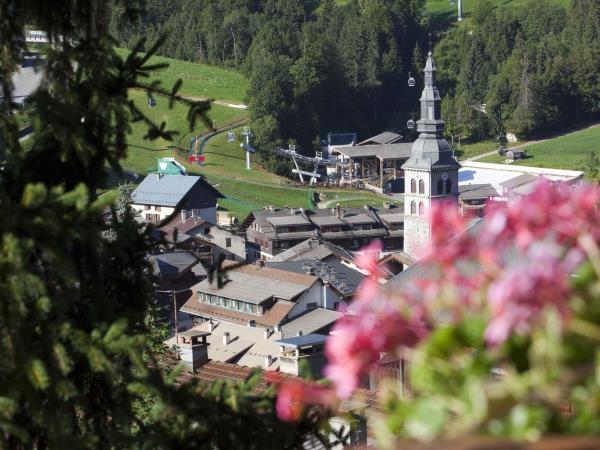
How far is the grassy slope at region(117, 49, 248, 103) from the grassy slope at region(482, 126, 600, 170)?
21.6 meters

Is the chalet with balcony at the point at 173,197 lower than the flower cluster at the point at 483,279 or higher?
lower

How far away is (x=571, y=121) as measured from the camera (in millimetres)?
82250

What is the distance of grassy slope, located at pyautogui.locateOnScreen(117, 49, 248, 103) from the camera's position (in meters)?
82.3

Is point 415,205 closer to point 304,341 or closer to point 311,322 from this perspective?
point 311,322

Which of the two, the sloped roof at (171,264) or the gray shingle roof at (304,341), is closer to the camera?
the gray shingle roof at (304,341)

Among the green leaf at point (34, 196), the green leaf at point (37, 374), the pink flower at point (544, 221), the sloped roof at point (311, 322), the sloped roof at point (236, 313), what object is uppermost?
the pink flower at point (544, 221)

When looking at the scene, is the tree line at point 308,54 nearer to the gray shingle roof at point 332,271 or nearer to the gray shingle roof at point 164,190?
the gray shingle roof at point 164,190

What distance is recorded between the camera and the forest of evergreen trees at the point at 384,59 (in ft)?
258

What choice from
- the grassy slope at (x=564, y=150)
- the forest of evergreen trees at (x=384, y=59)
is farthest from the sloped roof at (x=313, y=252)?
the forest of evergreen trees at (x=384, y=59)

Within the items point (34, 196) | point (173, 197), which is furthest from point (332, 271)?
point (34, 196)

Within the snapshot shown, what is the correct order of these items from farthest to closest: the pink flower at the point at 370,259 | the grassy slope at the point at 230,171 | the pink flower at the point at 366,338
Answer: the grassy slope at the point at 230,171 < the pink flower at the point at 370,259 < the pink flower at the point at 366,338

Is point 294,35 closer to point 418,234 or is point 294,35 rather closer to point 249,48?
point 249,48

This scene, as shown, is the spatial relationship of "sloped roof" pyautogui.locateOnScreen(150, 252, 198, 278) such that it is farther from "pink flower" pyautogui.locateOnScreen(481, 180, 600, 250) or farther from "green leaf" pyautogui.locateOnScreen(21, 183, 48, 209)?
"pink flower" pyautogui.locateOnScreen(481, 180, 600, 250)

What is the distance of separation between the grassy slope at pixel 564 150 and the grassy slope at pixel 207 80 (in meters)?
21.6
